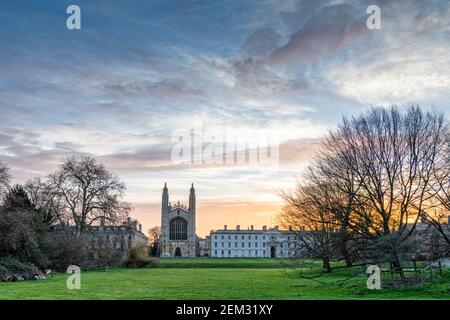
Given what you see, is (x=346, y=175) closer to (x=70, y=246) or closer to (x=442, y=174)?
(x=442, y=174)

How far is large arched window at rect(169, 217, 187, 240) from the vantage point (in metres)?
133

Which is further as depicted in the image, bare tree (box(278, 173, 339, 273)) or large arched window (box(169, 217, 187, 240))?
large arched window (box(169, 217, 187, 240))

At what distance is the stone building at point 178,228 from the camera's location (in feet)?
428

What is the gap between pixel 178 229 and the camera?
439 ft

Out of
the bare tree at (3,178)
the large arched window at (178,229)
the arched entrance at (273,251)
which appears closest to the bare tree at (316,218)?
the bare tree at (3,178)

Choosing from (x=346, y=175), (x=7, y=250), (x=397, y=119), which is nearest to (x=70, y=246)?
(x=7, y=250)

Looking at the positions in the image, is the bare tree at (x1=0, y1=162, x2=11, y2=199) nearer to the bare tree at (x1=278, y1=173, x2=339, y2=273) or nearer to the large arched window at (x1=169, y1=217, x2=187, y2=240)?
the bare tree at (x1=278, y1=173, x2=339, y2=273)

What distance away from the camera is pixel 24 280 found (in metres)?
31.9

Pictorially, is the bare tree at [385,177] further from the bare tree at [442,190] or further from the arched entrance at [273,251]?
the arched entrance at [273,251]

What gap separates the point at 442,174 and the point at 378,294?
8.46 meters

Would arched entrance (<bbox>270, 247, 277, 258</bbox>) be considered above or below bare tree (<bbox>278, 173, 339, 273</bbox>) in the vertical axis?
below

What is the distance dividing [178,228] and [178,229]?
0.85 feet

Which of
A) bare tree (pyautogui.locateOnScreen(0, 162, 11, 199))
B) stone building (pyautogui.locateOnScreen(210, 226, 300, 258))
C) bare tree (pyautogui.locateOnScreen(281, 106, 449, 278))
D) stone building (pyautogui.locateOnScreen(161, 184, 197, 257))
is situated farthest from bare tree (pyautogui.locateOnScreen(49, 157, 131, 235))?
stone building (pyautogui.locateOnScreen(210, 226, 300, 258))

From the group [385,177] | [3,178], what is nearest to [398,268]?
[385,177]
